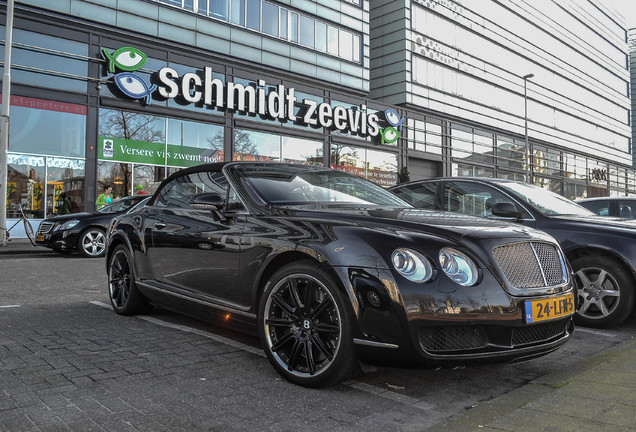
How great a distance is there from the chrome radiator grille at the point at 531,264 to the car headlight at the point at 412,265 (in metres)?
0.45

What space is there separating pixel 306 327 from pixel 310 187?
1334mm

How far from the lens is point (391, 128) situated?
94.5 feet

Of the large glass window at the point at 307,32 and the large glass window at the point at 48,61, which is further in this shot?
the large glass window at the point at 307,32

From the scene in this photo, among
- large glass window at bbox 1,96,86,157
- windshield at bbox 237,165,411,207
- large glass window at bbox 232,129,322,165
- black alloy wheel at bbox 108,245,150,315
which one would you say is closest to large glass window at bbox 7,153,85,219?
large glass window at bbox 1,96,86,157

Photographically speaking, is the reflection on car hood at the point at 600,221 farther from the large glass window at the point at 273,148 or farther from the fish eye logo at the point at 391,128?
the fish eye logo at the point at 391,128

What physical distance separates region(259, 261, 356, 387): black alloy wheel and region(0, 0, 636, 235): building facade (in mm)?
15849

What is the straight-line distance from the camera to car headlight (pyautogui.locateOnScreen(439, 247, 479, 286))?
273 centimetres

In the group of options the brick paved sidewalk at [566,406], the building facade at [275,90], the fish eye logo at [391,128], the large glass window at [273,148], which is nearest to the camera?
the brick paved sidewalk at [566,406]

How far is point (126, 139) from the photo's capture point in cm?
1867

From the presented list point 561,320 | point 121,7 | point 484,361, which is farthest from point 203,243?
point 121,7

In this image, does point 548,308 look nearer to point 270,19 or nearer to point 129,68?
point 129,68

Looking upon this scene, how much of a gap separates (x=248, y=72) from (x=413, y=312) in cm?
2109

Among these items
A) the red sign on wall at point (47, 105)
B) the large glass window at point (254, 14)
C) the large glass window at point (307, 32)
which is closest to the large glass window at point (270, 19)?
the large glass window at point (254, 14)

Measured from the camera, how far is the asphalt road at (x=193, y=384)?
2.49 m
